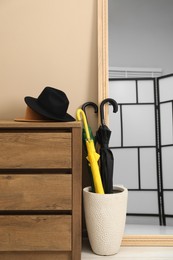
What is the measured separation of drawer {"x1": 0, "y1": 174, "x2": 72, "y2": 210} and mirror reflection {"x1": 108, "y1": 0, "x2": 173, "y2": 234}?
1.61ft

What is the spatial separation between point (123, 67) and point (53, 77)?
0.43m

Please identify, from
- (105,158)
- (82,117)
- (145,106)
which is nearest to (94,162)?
(105,158)

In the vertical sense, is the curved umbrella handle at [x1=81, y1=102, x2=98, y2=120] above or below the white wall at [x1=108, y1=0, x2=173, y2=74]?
below

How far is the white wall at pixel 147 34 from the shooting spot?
176 centimetres

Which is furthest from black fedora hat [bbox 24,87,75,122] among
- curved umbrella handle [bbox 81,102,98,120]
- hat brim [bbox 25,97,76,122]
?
curved umbrella handle [bbox 81,102,98,120]

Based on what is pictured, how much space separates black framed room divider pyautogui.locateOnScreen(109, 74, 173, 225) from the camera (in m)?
1.77

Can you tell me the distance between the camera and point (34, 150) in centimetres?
140

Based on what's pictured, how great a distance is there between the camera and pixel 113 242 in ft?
5.08

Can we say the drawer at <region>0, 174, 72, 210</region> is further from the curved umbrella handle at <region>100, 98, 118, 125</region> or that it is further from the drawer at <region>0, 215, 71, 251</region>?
the curved umbrella handle at <region>100, 98, 118, 125</region>

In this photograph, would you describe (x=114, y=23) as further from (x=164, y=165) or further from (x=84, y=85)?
(x=164, y=165)

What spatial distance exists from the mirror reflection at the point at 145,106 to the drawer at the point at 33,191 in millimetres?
492

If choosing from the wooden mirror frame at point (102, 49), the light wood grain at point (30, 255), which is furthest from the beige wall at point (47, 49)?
the light wood grain at point (30, 255)

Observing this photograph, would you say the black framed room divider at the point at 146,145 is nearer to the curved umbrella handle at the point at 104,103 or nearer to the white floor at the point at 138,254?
the curved umbrella handle at the point at 104,103

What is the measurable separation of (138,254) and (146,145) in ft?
2.03
